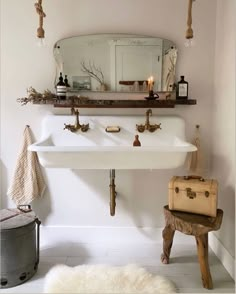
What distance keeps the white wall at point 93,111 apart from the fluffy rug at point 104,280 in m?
0.45

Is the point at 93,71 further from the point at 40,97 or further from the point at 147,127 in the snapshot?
the point at 147,127

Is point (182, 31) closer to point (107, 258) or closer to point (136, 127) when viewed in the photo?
point (136, 127)

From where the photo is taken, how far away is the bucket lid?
1.55m

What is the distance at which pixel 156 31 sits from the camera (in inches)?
76.7

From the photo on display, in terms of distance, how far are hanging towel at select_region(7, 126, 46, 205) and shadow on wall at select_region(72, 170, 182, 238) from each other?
289 mm

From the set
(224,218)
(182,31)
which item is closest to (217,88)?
(182,31)

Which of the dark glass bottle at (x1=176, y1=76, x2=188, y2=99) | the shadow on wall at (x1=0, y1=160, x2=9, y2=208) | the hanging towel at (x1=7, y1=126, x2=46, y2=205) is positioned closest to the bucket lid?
the hanging towel at (x1=7, y1=126, x2=46, y2=205)

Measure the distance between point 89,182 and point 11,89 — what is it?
2.89 ft

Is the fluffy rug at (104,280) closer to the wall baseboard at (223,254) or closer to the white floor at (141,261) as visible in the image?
the white floor at (141,261)

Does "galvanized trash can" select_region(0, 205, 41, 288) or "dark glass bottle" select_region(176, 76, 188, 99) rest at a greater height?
"dark glass bottle" select_region(176, 76, 188, 99)

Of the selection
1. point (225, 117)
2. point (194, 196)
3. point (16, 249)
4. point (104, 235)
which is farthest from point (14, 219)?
point (225, 117)

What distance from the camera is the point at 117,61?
1.95 metres

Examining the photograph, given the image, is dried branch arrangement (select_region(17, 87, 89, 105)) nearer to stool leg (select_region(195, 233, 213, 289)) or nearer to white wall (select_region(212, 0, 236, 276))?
white wall (select_region(212, 0, 236, 276))

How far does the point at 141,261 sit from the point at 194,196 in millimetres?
580
